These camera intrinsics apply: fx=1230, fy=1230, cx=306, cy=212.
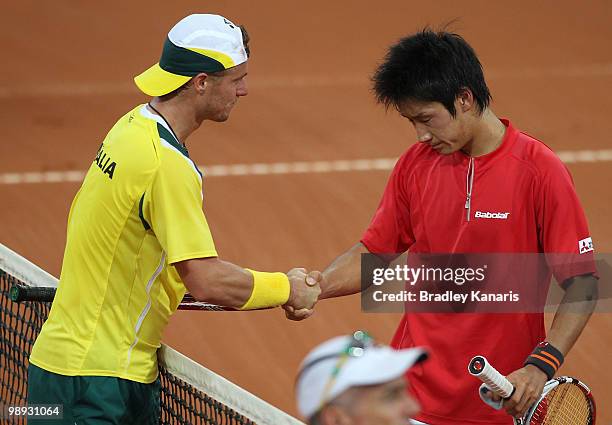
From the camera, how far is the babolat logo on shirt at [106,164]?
16.1 ft

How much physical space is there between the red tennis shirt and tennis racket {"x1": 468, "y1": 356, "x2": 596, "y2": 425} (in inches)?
8.5

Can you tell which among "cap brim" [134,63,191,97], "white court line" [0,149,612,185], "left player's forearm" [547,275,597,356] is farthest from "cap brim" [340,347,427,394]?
"white court line" [0,149,612,185]

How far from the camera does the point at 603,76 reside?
1608 cm

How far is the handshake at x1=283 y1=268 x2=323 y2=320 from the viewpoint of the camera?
18.4 ft

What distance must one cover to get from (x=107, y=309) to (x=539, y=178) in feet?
6.04

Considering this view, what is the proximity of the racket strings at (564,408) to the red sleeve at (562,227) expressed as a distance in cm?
47

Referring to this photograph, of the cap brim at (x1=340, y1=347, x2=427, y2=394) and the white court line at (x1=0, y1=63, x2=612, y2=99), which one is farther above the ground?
the white court line at (x1=0, y1=63, x2=612, y2=99)

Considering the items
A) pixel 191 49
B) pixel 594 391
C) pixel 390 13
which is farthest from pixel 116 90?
pixel 191 49

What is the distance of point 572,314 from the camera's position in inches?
191

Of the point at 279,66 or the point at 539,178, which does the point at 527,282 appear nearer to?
the point at 539,178

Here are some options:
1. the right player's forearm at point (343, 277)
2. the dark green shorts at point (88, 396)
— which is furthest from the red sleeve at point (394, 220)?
the dark green shorts at point (88, 396)

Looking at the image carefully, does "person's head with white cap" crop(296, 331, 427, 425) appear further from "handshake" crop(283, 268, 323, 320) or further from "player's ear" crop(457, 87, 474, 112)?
"handshake" crop(283, 268, 323, 320)

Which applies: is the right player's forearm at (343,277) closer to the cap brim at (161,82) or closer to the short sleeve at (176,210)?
the short sleeve at (176,210)

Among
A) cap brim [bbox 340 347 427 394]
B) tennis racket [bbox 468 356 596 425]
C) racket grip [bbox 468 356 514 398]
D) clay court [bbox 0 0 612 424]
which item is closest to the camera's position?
cap brim [bbox 340 347 427 394]
